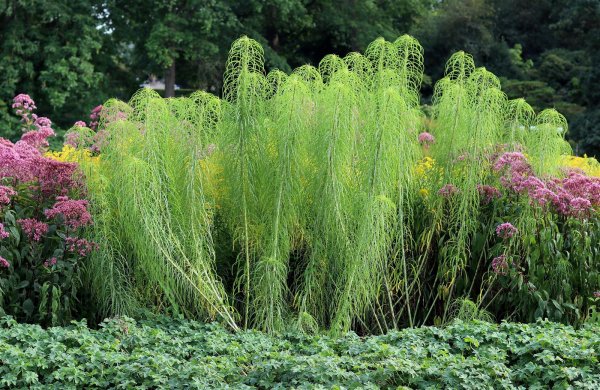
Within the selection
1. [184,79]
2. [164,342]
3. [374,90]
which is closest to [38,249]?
[164,342]

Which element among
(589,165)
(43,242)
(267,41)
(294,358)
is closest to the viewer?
(294,358)

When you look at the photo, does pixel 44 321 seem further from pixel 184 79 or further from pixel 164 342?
pixel 184 79

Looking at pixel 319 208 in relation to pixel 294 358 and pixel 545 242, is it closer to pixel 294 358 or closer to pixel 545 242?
pixel 294 358

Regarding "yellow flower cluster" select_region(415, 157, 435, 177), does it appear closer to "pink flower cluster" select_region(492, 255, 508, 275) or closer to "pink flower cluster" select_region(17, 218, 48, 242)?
"pink flower cluster" select_region(492, 255, 508, 275)

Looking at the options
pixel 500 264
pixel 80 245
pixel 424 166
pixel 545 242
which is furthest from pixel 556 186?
pixel 80 245

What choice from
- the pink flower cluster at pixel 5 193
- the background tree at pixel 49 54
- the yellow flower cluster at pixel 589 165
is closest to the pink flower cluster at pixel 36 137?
the pink flower cluster at pixel 5 193

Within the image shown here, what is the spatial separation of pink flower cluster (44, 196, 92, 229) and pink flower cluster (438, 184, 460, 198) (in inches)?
78.0

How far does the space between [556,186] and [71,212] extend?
2715mm

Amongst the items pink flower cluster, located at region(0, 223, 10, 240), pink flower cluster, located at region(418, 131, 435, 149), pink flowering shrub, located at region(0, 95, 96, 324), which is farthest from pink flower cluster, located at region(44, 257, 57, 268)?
pink flower cluster, located at region(418, 131, 435, 149)

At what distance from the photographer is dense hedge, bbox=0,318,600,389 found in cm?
329

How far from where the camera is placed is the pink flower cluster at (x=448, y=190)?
15.5 ft

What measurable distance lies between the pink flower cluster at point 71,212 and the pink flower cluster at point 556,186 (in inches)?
91.4

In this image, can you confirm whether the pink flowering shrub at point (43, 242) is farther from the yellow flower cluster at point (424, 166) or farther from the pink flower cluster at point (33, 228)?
the yellow flower cluster at point (424, 166)

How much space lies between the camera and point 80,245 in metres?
4.24
